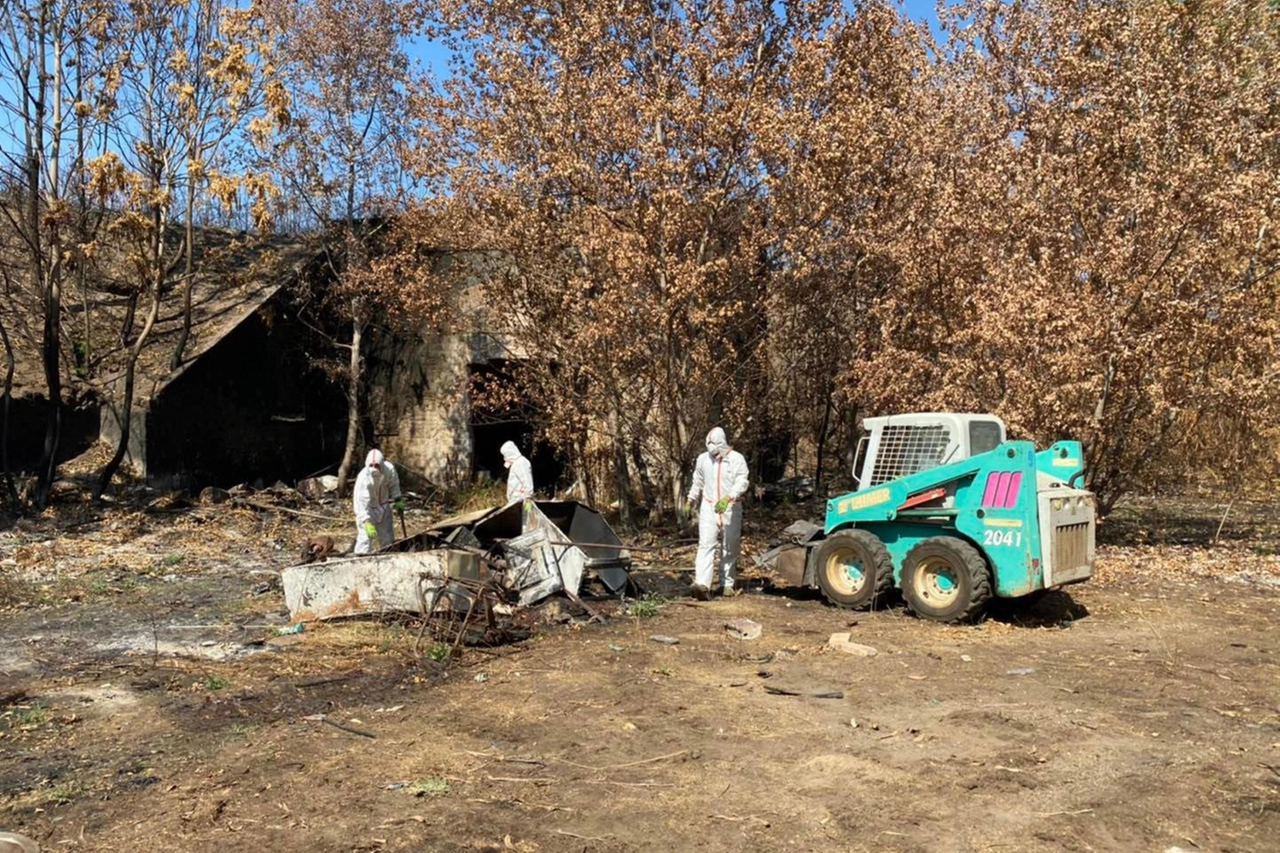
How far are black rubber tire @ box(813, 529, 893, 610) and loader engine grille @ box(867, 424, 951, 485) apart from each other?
2.22ft

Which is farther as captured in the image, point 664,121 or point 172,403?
point 172,403

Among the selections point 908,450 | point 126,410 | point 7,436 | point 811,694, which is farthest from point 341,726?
point 7,436

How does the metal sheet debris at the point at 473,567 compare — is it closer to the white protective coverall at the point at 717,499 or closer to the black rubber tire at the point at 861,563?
the white protective coverall at the point at 717,499

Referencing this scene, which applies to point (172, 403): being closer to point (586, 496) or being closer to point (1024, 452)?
point (586, 496)

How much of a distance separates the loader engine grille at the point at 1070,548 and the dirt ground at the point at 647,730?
0.59 m

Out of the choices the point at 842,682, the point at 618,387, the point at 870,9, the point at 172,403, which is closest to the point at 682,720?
the point at 842,682

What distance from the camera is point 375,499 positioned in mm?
10539

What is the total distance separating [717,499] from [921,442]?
2.15 metres

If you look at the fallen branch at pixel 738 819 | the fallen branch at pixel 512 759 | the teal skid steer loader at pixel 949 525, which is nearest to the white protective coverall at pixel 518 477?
the teal skid steer loader at pixel 949 525

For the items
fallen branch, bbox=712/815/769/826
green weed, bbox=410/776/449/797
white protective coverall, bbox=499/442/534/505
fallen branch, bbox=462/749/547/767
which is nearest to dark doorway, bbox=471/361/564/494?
white protective coverall, bbox=499/442/534/505

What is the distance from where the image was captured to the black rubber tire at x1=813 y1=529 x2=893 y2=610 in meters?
9.29

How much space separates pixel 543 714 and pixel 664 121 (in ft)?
30.1

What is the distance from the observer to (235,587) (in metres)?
10.5

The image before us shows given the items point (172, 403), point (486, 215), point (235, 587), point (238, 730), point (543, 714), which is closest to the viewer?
point (238, 730)
